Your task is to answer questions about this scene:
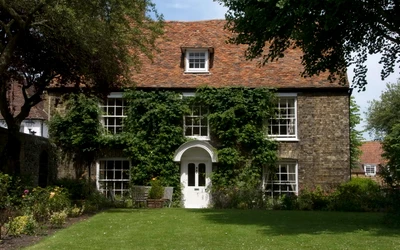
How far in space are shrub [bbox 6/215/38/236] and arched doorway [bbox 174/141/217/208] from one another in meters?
11.7

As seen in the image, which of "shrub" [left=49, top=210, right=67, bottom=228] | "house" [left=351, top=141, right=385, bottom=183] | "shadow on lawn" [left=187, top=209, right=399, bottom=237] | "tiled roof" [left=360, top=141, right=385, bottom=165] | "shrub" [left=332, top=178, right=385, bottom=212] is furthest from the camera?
"tiled roof" [left=360, top=141, right=385, bottom=165]

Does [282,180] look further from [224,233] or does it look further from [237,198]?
[224,233]

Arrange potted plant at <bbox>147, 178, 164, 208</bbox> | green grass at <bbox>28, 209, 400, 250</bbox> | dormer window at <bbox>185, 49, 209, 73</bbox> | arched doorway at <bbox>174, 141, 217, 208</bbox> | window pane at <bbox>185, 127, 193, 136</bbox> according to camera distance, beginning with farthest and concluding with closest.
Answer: dormer window at <bbox>185, 49, 209, 73</bbox> → window pane at <bbox>185, 127, 193, 136</bbox> → arched doorway at <bbox>174, 141, 217, 208</bbox> → potted plant at <bbox>147, 178, 164, 208</bbox> → green grass at <bbox>28, 209, 400, 250</bbox>

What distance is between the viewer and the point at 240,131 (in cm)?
2477

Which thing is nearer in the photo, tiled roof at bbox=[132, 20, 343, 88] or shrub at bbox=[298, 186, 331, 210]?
shrub at bbox=[298, 186, 331, 210]

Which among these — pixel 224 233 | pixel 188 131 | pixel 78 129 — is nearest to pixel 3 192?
pixel 224 233

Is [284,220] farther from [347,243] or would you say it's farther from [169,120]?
[169,120]

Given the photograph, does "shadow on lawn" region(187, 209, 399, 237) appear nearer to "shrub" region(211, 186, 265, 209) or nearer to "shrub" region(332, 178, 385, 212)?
"shrub" region(211, 186, 265, 209)

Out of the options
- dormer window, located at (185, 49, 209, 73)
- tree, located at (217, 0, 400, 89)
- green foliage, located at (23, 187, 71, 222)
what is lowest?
green foliage, located at (23, 187, 71, 222)

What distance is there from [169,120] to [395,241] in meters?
14.2

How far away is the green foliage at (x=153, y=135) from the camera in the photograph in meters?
24.6

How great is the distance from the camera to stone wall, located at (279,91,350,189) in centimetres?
2475

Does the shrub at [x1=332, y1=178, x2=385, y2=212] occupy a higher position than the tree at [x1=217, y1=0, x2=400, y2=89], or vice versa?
the tree at [x1=217, y1=0, x2=400, y2=89]

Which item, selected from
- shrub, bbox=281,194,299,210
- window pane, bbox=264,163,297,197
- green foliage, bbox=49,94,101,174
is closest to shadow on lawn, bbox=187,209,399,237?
shrub, bbox=281,194,299,210
